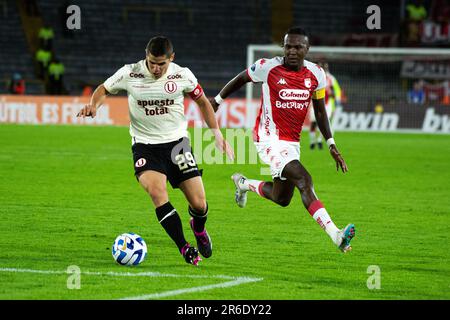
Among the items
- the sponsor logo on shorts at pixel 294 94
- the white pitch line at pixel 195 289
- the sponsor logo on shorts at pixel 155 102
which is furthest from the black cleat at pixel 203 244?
the sponsor logo on shorts at pixel 294 94

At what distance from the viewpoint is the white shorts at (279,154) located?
984 cm

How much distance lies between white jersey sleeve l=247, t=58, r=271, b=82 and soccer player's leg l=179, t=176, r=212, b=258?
1.68m

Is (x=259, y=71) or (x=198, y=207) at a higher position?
(x=259, y=71)

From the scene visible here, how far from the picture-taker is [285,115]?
10109mm

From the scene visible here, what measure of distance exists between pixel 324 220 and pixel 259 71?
6.50 ft

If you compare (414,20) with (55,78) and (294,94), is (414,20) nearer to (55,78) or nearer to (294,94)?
(55,78)

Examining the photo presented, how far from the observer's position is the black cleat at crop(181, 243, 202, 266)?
28.4 feet

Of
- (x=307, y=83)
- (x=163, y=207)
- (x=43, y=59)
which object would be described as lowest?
(x=43, y=59)

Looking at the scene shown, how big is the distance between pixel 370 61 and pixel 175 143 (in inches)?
1007

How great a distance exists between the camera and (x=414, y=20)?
37875mm

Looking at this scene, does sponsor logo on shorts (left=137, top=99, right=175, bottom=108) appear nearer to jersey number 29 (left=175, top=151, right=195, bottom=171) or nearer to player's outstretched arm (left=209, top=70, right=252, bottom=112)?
jersey number 29 (left=175, top=151, right=195, bottom=171)

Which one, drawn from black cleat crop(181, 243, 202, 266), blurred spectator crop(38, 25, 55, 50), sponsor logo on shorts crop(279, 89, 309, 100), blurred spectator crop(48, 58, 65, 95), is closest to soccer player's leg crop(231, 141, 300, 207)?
sponsor logo on shorts crop(279, 89, 309, 100)

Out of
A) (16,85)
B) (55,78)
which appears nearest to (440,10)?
(55,78)

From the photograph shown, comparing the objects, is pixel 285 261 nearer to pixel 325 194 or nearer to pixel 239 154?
pixel 325 194
